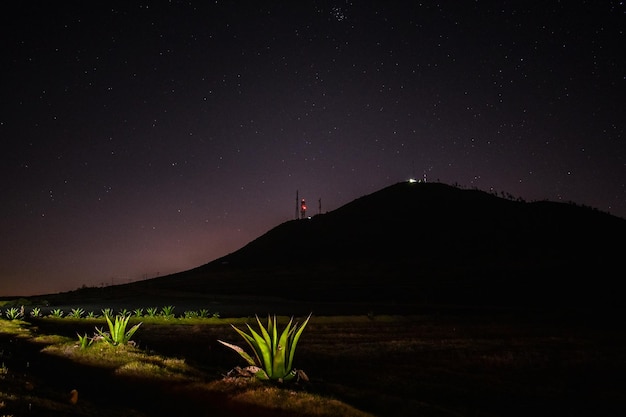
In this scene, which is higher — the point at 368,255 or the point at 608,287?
the point at 368,255

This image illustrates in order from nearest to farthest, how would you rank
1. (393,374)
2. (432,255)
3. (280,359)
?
1. (280,359)
2. (393,374)
3. (432,255)

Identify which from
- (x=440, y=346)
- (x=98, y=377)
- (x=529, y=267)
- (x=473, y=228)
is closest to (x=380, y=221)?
(x=473, y=228)

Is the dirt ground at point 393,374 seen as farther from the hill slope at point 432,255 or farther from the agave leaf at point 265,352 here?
the hill slope at point 432,255

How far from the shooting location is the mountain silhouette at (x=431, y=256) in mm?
48644

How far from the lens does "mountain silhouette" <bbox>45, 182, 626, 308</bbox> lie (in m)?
48.6

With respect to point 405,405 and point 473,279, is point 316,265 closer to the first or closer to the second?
point 473,279

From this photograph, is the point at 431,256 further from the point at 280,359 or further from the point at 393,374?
the point at 280,359

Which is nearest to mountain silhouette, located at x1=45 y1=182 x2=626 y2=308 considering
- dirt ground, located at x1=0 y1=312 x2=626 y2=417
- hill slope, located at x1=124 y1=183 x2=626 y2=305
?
hill slope, located at x1=124 y1=183 x2=626 y2=305

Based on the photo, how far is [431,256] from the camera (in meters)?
84.2

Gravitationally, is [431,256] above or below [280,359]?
above

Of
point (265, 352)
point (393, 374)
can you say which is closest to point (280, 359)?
point (265, 352)

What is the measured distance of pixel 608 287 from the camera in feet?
158

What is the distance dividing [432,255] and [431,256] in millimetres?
897

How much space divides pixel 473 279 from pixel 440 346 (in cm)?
4408
